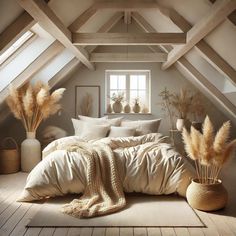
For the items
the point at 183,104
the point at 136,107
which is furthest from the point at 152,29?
the point at 136,107

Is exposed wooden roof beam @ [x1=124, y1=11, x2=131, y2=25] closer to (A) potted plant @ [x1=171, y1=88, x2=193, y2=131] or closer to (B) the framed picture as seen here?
(B) the framed picture

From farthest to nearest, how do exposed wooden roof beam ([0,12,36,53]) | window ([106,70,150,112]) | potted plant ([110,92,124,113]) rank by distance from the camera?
window ([106,70,150,112]) → potted plant ([110,92,124,113]) → exposed wooden roof beam ([0,12,36,53])

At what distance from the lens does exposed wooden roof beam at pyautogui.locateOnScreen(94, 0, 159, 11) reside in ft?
14.6

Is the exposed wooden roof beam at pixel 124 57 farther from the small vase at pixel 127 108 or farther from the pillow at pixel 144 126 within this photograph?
the pillow at pixel 144 126

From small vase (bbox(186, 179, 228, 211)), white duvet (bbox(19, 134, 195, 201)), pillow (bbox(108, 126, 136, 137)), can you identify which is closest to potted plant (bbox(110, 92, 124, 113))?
pillow (bbox(108, 126, 136, 137))

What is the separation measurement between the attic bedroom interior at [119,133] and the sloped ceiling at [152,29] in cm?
2

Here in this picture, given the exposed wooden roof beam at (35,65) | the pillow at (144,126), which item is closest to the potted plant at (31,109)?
the exposed wooden roof beam at (35,65)

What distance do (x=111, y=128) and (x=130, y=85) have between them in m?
2.38

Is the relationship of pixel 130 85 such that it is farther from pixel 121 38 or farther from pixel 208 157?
pixel 208 157

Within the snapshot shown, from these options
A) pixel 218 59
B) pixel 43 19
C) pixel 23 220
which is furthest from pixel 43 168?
pixel 218 59

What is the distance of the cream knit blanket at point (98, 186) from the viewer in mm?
3225

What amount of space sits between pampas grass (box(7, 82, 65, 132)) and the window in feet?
6.85

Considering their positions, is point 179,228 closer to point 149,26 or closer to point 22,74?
point 22,74

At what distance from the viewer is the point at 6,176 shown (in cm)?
495
